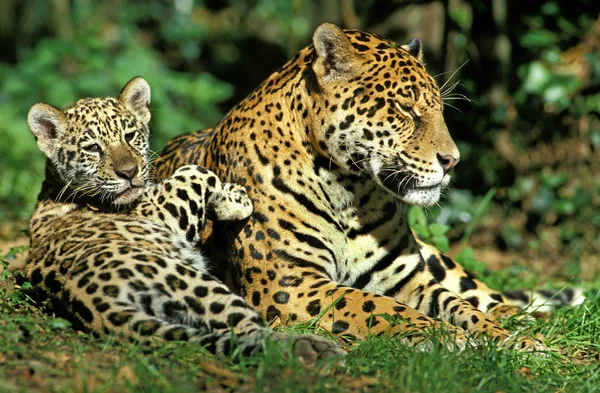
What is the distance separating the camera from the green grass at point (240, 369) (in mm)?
4840

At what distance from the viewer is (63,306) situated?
19.5 feet

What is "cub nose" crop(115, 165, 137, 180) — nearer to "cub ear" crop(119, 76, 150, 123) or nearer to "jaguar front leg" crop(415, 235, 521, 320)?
"cub ear" crop(119, 76, 150, 123)

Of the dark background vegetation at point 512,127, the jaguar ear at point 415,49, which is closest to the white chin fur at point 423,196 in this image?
the jaguar ear at point 415,49

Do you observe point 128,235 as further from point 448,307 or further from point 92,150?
point 448,307

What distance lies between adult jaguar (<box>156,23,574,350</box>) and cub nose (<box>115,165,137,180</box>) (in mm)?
711

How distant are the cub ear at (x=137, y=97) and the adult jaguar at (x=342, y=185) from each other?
2.54 feet

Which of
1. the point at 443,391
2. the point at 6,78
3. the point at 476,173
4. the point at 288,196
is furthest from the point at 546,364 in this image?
the point at 6,78

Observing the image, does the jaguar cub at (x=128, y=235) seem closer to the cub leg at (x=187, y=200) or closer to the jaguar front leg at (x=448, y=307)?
the cub leg at (x=187, y=200)

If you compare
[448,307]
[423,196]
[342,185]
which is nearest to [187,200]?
[342,185]

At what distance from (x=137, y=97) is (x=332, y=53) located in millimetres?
1901

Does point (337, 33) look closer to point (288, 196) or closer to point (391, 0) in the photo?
point (288, 196)

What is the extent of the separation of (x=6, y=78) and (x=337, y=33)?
33.3ft

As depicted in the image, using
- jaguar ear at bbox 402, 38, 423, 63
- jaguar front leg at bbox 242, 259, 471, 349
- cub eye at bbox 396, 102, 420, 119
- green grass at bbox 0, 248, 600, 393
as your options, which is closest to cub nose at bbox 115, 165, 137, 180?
jaguar front leg at bbox 242, 259, 471, 349

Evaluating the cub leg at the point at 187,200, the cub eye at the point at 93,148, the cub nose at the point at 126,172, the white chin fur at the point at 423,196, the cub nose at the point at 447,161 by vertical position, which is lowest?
the white chin fur at the point at 423,196
